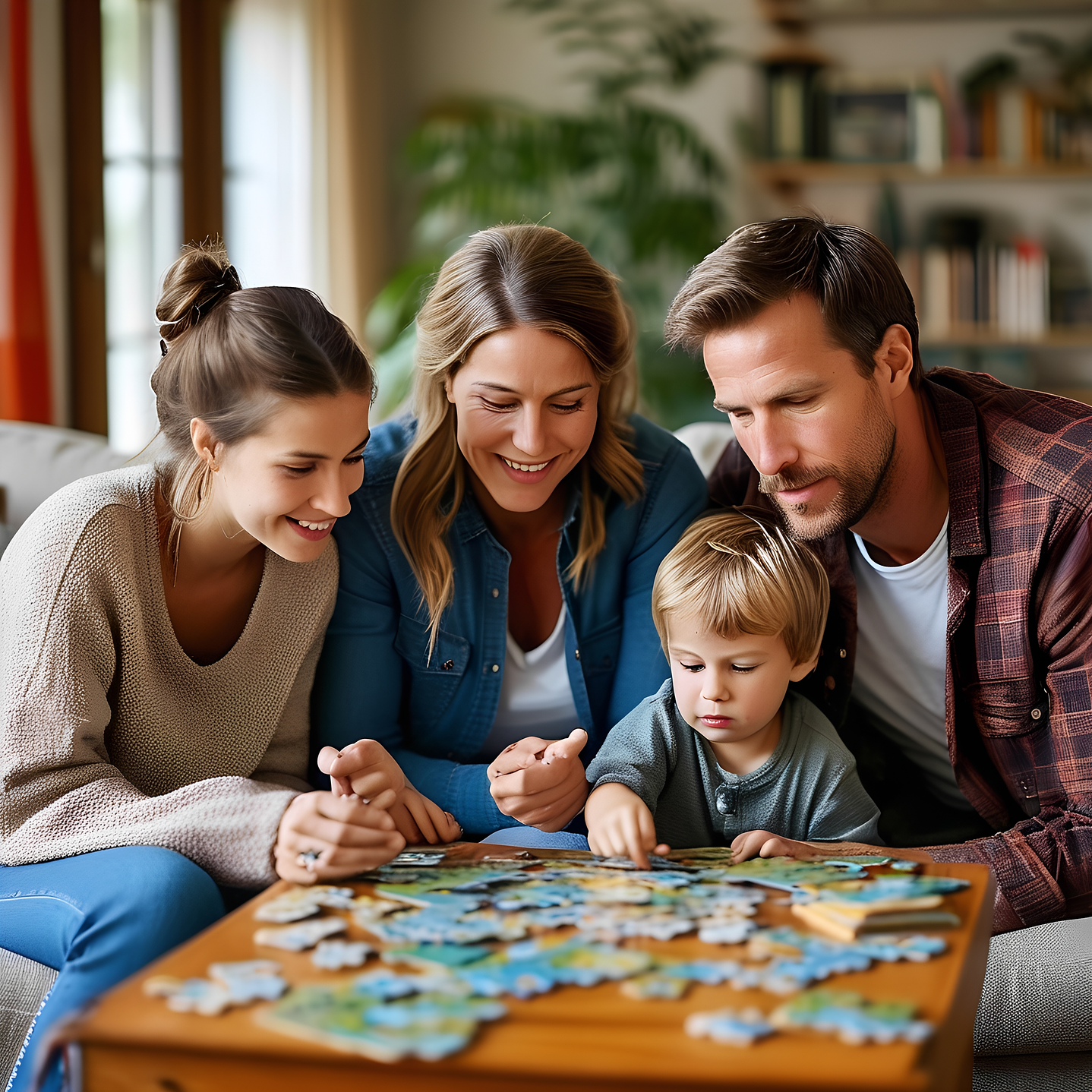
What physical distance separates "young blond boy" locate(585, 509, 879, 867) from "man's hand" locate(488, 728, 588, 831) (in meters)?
0.06

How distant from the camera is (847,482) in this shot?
1.63 m

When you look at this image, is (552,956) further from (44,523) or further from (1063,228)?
(1063,228)

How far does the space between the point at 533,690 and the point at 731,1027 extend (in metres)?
0.99

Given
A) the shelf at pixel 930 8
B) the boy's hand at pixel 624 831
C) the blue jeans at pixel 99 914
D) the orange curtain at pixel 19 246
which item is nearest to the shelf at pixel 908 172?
the shelf at pixel 930 8

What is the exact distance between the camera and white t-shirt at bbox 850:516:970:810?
1.75m

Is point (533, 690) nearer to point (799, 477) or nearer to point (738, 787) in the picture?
point (738, 787)

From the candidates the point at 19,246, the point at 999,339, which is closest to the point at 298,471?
the point at 19,246

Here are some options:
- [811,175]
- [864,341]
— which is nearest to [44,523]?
[864,341]

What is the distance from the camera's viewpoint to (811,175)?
4.71m

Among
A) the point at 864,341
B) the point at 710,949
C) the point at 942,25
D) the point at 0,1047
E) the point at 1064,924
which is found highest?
the point at 942,25

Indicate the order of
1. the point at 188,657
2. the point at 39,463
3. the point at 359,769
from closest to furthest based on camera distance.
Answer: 1. the point at 359,769
2. the point at 188,657
3. the point at 39,463

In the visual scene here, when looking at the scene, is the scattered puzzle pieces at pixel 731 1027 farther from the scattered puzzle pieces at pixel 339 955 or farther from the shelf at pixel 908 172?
the shelf at pixel 908 172

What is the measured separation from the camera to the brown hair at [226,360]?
1469 millimetres

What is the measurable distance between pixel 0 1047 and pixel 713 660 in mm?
1004
